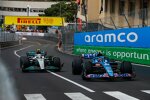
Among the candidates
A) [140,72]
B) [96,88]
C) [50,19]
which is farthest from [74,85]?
[50,19]

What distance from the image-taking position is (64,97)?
12.5 metres

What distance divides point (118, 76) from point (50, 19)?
6503cm

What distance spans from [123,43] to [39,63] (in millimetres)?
7064

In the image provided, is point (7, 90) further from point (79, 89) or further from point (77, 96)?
point (77, 96)

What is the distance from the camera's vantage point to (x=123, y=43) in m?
27.0

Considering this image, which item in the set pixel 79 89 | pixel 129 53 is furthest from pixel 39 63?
pixel 79 89

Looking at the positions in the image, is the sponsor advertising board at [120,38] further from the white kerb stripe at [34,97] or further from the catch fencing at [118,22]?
the white kerb stripe at [34,97]

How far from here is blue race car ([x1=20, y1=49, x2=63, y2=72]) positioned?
21467mm

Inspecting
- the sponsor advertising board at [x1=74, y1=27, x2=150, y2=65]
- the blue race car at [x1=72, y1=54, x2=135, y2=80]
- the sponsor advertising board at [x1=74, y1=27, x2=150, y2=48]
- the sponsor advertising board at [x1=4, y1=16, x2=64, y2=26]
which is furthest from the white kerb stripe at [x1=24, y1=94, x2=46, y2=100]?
the sponsor advertising board at [x1=4, y1=16, x2=64, y2=26]

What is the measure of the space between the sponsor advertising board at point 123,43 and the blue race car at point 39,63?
13.7ft

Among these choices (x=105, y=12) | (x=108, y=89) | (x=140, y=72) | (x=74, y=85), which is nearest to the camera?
(x=108, y=89)

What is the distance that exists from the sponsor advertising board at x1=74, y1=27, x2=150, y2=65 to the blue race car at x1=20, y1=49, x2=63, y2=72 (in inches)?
164

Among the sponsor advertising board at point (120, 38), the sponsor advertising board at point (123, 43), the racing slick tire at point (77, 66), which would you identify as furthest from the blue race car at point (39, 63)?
the sponsor advertising board at point (120, 38)

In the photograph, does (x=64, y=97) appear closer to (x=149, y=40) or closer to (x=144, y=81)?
(x=144, y=81)
